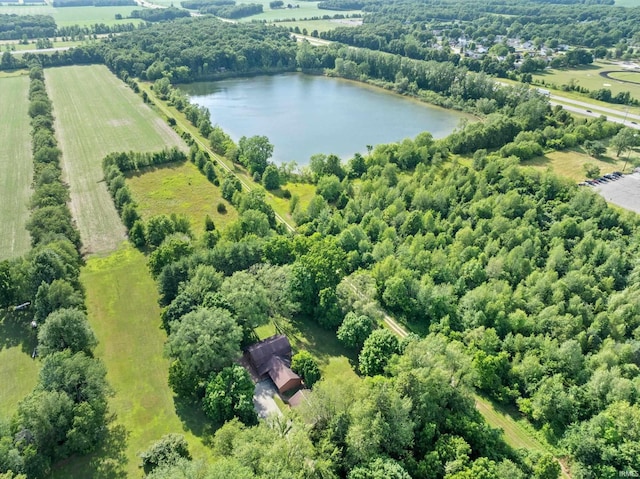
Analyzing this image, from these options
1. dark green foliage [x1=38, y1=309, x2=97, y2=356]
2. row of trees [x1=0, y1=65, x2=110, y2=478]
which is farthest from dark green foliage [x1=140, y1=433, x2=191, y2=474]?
dark green foliage [x1=38, y1=309, x2=97, y2=356]

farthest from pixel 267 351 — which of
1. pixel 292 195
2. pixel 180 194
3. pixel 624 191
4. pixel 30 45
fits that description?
pixel 30 45

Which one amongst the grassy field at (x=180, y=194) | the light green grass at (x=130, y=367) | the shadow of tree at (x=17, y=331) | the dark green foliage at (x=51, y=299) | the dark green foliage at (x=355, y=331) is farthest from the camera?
the grassy field at (x=180, y=194)

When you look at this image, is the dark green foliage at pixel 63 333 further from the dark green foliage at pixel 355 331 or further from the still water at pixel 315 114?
the still water at pixel 315 114

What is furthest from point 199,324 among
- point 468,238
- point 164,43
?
point 164,43

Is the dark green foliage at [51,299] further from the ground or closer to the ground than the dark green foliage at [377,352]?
further from the ground

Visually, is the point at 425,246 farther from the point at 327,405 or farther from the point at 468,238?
the point at 327,405

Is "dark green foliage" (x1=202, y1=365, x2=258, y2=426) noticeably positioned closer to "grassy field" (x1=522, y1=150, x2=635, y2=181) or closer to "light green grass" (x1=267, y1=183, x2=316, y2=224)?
"light green grass" (x1=267, y1=183, x2=316, y2=224)

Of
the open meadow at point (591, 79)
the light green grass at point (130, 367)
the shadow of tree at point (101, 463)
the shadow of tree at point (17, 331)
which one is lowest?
the shadow of tree at point (101, 463)

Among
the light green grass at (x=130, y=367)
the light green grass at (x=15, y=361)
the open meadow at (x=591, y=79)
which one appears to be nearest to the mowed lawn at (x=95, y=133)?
the light green grass at (x=130, y=367)
